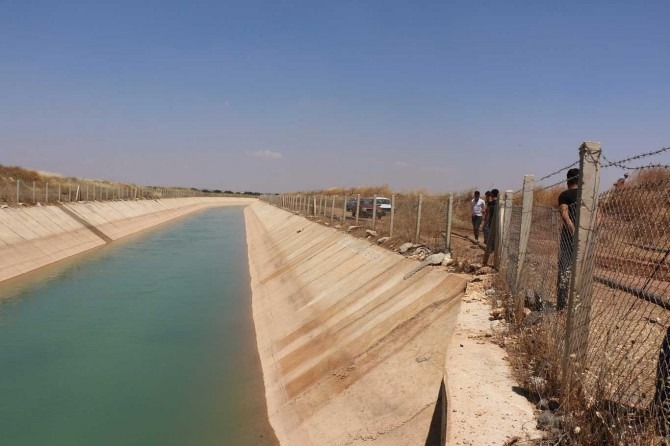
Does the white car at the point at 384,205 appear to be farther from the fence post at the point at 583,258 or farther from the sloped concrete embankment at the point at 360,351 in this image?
the fence post at the point at 583,258

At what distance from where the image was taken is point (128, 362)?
14.0m

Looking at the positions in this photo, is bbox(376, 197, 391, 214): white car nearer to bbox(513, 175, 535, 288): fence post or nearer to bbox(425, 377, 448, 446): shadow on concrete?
bbox(513, 175, 535, 288): fence post

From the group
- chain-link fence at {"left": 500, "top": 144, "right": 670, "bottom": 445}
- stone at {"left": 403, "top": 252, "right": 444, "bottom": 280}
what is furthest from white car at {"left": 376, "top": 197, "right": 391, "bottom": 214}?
chain-link fence at {"left": 500, "top": 144, "right": 670, "bottom": 445}

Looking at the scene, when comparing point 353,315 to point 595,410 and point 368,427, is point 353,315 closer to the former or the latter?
point 368,427

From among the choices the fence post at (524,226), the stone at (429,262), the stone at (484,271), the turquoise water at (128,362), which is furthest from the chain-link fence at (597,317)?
the turquoise water at (128,362)

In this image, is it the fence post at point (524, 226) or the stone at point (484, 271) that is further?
the stone at point (484, 271)

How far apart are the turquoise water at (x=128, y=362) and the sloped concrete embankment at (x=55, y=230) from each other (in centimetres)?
166

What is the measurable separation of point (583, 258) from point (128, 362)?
496 inches

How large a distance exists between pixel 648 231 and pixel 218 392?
10351mm

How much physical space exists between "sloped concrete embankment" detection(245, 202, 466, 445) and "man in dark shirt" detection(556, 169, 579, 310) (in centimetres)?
242

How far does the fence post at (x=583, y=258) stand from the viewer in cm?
487

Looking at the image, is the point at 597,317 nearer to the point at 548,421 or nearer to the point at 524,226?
the point at 548,421

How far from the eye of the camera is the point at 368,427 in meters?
8.26

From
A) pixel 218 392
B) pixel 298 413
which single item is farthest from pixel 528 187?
pixel 218 392
